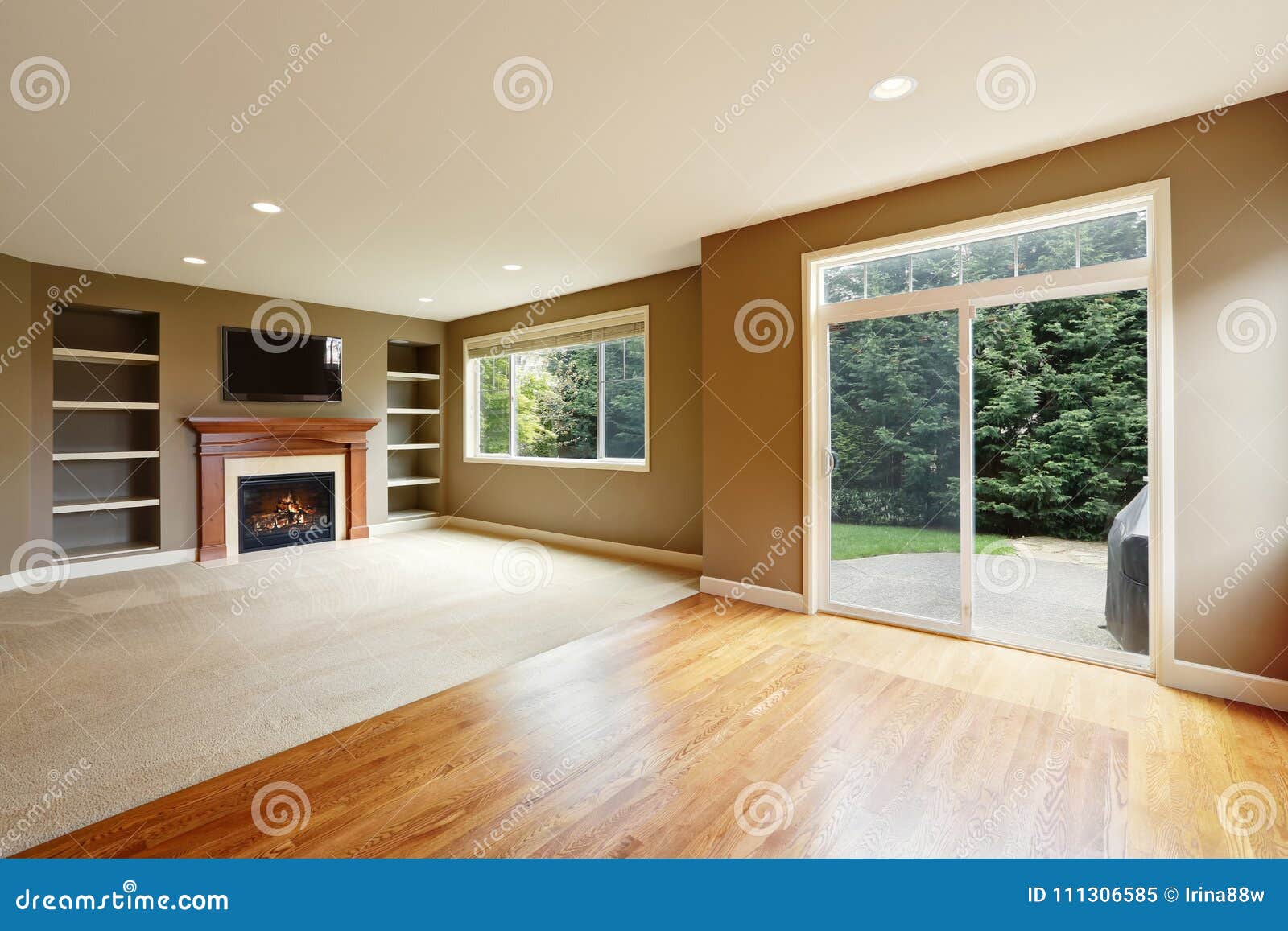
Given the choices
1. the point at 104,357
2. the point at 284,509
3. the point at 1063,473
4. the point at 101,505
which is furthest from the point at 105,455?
the point at 1063,473

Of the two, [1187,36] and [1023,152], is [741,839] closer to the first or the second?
[1187,36]

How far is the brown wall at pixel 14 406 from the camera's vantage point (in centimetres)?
456

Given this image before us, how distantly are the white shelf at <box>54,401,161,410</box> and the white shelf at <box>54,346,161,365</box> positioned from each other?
14.2 inches

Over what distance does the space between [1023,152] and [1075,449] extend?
154 centimetres

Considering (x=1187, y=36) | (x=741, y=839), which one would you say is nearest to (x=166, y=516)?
(x=741, y=839)

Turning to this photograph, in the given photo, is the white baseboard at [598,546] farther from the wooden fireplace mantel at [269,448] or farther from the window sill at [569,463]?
the wooden fireplace mantel at [269,448]

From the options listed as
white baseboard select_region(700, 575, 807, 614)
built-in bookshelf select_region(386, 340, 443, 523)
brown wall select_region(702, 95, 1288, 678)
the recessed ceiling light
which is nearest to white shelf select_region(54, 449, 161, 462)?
built-in bookshelf select_region(386, 340, 443, 523)

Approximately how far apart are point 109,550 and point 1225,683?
25.2ft

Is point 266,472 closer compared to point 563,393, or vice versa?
point 266,472

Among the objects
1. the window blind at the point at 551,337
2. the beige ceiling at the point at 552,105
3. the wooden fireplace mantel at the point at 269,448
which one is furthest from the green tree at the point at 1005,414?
the wooden fireplace mantel at the point at 269,448

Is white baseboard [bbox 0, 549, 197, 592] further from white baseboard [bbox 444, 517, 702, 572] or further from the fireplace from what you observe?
white baseboard [bbox 444, 517, 702, 572]

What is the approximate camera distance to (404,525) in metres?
7.36

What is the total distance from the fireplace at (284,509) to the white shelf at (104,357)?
1305 mm

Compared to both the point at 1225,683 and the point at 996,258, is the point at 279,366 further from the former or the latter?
the point at 1225,683
